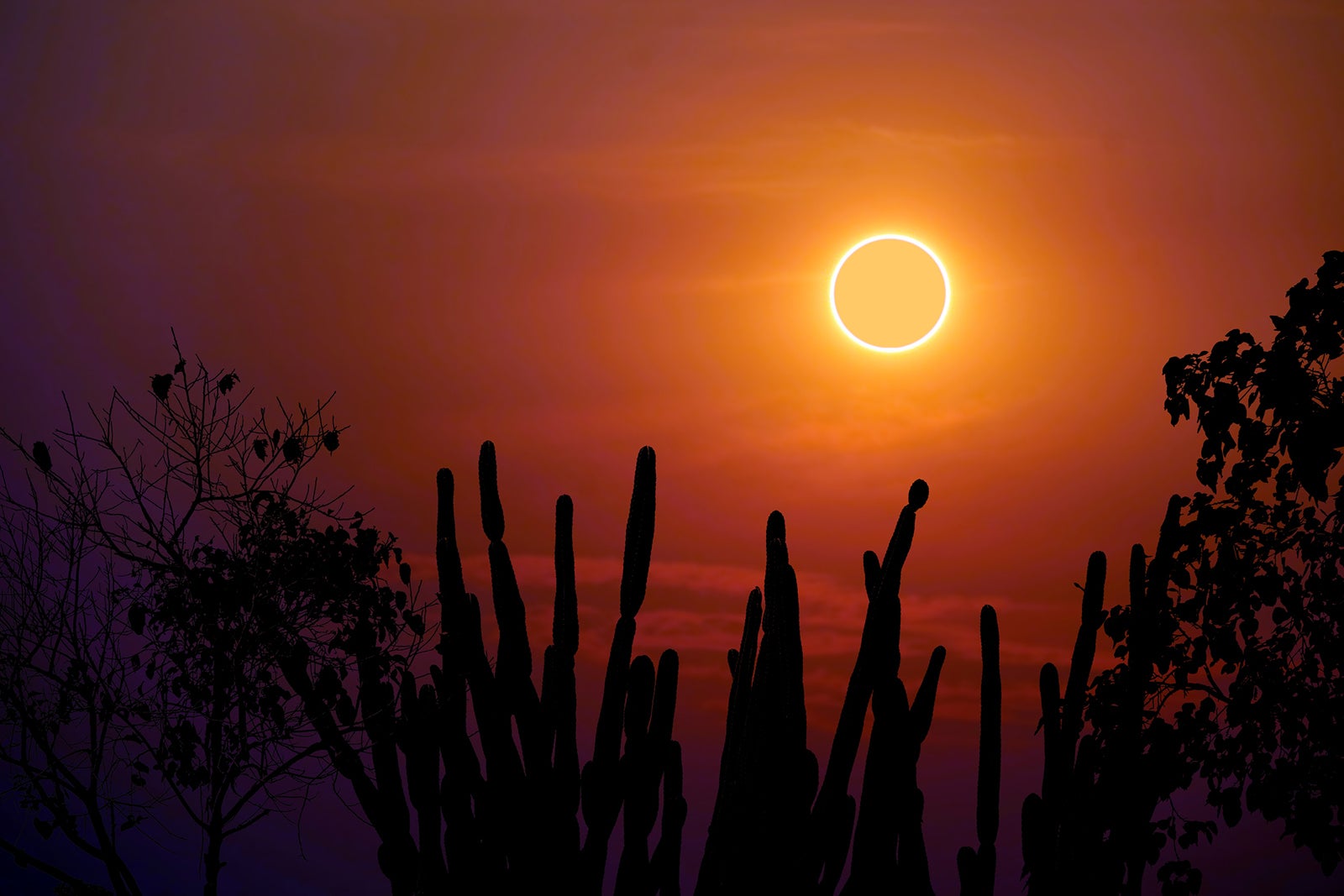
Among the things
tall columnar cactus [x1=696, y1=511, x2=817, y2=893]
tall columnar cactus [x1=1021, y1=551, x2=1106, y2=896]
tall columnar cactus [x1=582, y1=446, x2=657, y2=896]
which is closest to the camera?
tall columnar cactus [x1=696, y1=511, x2=817, y2=893]

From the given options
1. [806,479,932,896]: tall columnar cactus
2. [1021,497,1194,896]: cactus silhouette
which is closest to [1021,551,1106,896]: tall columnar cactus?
[1021,497,1194,896]: cactus silhouette

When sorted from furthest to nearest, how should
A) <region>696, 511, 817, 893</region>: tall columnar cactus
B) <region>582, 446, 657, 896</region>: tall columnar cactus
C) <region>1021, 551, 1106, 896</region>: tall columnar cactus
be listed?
<region>1021, 551, 1106, 896</region>: tall columnar cactus
<region>582, 446, 657, 896</region>: tall columnar cactus
<region>696, 511, 817, 893</region>: tall columnar cactus

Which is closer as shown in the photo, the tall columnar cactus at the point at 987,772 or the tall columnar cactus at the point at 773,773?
the tall columnar cactus at the point at 773,773

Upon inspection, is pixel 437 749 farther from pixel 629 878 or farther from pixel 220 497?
pixel 220 497

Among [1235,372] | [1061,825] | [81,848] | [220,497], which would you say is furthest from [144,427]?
[1235,372]

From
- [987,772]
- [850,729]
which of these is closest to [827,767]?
[850,729]

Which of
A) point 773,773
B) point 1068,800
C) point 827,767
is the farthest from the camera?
point 1068,800

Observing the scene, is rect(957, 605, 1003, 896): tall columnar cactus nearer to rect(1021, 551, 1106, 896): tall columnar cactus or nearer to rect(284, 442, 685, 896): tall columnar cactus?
rect(1021, 551, 1106, 896): tall columnar cactus

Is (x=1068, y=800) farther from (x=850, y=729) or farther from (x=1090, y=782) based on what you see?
(x=850, y=729)

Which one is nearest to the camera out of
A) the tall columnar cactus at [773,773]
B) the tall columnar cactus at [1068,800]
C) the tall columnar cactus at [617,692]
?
the tall columnar cactus at [773,773]

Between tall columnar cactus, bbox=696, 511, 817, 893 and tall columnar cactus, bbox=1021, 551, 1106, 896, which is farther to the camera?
tall columnar cactus, bbox=1021, 551, 1106, 896

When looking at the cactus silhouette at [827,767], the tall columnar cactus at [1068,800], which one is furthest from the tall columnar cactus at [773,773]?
the tall columnar cactus at [1068,800]

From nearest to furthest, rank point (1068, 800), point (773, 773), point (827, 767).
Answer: point (773, 773) → point (827, 767) → point (1068, 800)

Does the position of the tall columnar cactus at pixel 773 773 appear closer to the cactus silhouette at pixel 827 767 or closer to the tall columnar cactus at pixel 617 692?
the cactus silhouette at pixel 827 767
